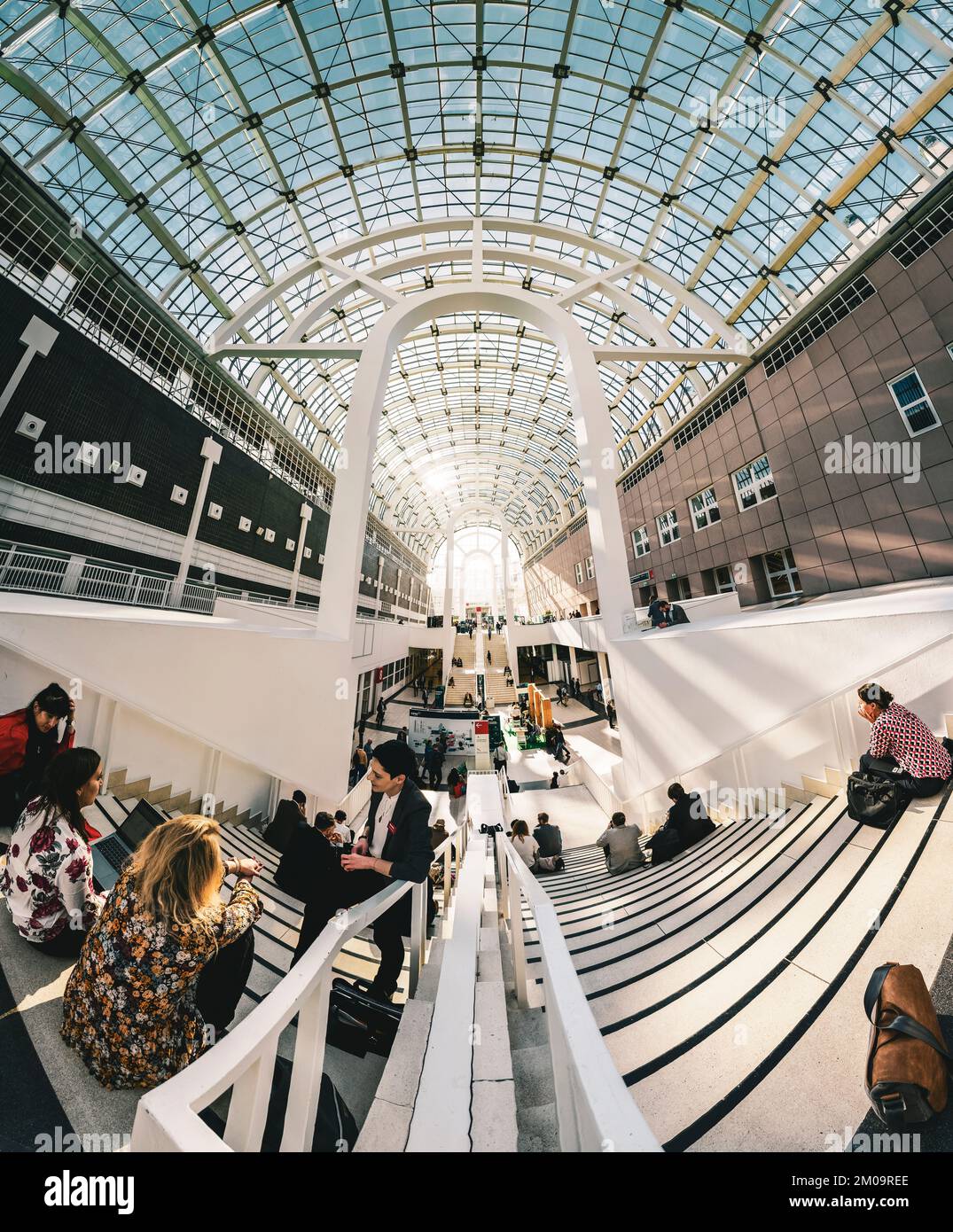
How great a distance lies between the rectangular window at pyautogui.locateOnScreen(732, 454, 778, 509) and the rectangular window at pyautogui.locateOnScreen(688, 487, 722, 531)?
48.4 inches

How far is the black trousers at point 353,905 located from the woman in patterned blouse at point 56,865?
1.20 metres

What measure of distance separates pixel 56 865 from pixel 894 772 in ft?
22.5

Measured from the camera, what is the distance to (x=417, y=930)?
2.99m

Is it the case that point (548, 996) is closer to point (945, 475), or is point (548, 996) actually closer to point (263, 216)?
point (945, 475)

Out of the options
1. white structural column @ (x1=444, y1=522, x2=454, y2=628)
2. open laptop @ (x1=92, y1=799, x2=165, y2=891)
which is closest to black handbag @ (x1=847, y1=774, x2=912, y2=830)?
open laptop @ (x1=92, y1=799, x2=165, y2=891)

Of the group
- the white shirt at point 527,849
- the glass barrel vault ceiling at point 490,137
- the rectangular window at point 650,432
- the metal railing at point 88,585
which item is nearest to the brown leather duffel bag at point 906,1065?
the white shirt at point 527,849

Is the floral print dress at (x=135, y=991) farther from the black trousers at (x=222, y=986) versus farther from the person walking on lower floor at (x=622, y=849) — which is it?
the person walking on lower floor at (x=622, y=849)

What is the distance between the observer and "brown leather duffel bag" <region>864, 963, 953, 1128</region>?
1736 millimetres

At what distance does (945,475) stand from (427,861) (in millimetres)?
14908

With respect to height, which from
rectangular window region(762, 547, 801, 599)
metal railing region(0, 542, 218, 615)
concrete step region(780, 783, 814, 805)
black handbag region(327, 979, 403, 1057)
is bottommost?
black handbag region(327, 979, 403, 1057)

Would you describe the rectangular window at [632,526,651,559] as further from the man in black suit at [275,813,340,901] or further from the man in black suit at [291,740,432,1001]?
the man in black suit at [275,813,340,901]

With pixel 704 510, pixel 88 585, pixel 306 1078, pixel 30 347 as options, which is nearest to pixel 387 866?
pixel 306 1078

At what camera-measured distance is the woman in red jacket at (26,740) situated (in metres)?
3.43
